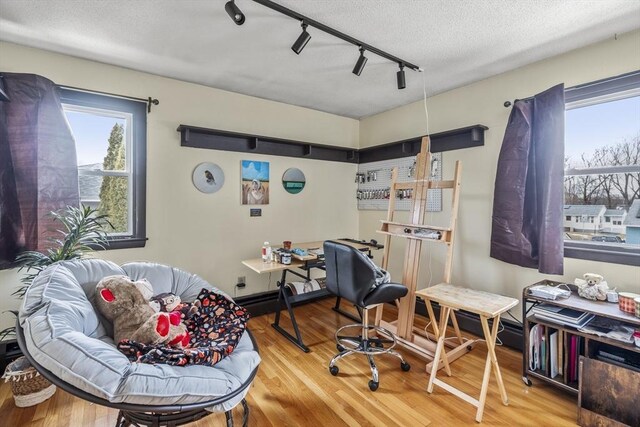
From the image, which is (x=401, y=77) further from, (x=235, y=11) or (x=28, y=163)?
(x=28, y=163)

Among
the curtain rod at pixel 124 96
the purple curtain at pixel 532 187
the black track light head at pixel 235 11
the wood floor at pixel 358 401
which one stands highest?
the black track light head at pixel 235 11

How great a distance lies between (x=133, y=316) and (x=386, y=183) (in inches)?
123

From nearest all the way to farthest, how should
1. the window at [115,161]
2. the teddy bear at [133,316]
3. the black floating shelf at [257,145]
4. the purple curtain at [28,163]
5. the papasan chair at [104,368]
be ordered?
the papasan chair at [104,368] < the teddy bear at [133,316] < the purple curtain at [28,163] < the window at [115,161] < the black floating shelf at [257,145]

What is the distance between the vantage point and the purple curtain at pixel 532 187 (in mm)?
2277

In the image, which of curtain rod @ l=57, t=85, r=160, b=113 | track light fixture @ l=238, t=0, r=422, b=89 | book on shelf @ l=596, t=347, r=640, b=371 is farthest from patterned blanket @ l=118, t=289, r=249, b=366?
book on shelf @ l=596, t=347, r=640, b=371

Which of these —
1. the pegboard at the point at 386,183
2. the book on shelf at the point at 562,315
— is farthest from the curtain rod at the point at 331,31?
the book on shelf at the point at 562,315

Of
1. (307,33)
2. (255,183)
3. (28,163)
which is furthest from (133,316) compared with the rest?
(255,183)

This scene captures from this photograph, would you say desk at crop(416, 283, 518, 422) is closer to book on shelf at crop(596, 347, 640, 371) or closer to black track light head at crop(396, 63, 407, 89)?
book on shelf at crop(596, 347, 640, 371)

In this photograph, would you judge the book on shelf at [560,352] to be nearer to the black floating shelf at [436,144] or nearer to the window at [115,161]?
the black floating shelf at [436,144]

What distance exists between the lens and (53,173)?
228cm

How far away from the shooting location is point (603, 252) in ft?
7.22

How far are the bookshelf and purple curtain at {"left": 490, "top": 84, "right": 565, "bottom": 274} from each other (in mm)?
381

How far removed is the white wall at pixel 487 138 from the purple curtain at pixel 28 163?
3394mm

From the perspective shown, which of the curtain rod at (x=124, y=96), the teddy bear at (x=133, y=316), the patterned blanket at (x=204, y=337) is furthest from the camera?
the curtain rod at (x=124, y=96)
